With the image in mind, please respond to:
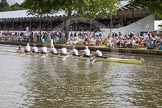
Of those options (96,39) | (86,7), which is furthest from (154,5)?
(96,39)

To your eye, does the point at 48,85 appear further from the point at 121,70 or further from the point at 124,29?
the point at 124,29

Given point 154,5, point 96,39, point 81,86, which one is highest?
point 154,5

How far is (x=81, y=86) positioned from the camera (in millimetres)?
20328

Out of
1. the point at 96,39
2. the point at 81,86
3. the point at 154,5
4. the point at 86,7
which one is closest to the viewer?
the point at 81,86

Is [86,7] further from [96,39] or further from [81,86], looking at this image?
[81,86]

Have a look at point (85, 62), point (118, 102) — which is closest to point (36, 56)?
point (85, 62)

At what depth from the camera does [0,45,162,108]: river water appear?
1647 centimetres

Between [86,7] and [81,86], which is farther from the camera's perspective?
[86,7]

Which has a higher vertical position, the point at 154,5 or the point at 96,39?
the point at 154,5

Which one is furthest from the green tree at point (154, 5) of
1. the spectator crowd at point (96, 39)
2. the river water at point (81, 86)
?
the river water at point (81, 86)

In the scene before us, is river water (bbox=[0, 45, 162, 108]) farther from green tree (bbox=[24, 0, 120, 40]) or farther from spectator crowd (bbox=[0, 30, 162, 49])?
green tree (bbox=[24, 0, 120, 40])

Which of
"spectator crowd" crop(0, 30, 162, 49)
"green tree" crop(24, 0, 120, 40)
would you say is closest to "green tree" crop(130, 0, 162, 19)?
"green tree" crop(24, 0, 120, 40)

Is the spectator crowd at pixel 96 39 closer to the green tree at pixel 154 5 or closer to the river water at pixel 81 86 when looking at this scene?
the green tree at pixel 154 5

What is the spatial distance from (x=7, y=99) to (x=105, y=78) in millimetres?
7939
